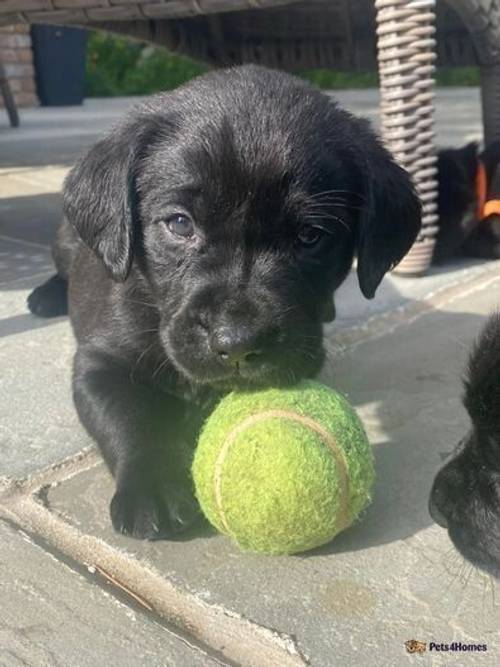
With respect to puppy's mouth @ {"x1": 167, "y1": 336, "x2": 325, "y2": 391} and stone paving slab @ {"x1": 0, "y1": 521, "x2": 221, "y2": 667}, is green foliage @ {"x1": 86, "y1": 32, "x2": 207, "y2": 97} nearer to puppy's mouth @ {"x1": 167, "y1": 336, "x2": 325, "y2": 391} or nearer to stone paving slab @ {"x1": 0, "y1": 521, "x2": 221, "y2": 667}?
puppy's mouth @ {"x1": 167, "y1": 336, "x2": 325, "y2": 391}

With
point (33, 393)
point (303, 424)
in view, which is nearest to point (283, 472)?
point (303, 424)

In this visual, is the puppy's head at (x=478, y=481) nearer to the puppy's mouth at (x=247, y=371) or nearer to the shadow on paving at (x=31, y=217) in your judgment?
the puppy's mouth at (x=247, y=371)

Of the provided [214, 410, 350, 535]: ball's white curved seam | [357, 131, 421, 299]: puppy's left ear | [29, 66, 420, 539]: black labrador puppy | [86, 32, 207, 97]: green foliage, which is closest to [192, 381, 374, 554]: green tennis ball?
[214, 410, 350, 535]: ball's white curved seam

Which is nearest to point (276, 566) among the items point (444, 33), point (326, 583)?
point (326, 583)

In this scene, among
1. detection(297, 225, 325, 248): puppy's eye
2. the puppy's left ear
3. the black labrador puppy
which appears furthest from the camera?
the puppy's left ear

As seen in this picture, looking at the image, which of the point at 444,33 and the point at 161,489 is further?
the point at 444,33

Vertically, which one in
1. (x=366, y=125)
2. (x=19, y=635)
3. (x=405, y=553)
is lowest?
(x=405, y=553)

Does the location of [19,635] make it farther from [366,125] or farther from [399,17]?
[399,17]

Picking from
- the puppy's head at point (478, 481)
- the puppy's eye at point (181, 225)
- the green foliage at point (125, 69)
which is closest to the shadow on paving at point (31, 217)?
the puppy's eye at point (181, 225)
